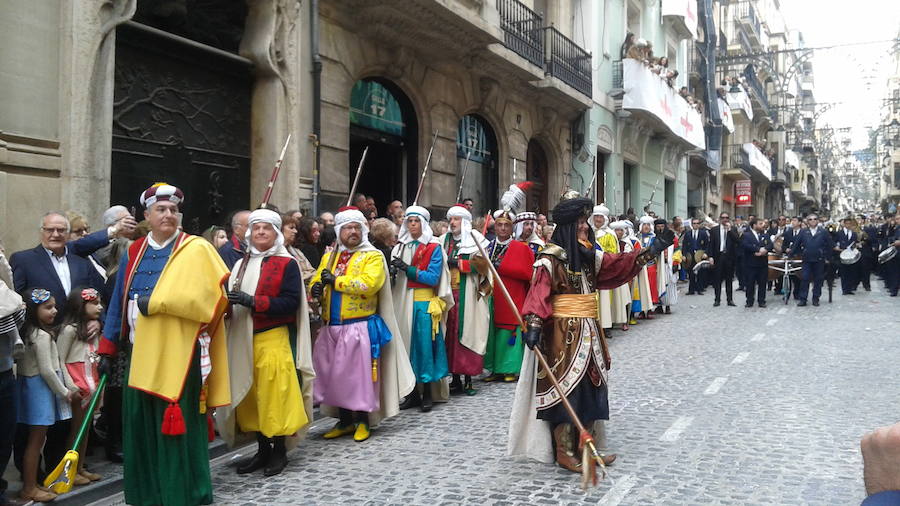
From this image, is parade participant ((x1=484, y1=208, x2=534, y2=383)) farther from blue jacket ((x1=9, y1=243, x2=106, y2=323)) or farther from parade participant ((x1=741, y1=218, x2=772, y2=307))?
parade participant ((x1=741, y1=218, x2=772, y2=307))

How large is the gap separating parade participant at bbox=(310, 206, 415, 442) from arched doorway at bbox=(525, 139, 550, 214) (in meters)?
14.2

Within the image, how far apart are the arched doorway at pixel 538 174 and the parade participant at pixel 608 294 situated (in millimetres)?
7559

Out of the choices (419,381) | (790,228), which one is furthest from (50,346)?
(790,228)

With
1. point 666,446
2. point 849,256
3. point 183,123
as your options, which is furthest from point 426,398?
point 849,256

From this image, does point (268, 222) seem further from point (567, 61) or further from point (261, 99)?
point (567, 61)

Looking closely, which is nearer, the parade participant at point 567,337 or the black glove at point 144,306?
the black glove at point 144,306

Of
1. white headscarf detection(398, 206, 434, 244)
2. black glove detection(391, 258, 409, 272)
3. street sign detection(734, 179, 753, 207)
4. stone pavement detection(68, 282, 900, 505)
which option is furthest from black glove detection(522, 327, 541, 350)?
street sign detection(734, 179, 753, 207)

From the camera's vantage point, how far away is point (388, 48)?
1373 cm

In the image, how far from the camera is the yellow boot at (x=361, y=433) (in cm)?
624

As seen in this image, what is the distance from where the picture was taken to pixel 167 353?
4.46 m

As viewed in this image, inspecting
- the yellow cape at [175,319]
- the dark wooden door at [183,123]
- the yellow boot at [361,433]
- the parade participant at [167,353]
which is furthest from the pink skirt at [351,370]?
the dark wooden door at [183,123]

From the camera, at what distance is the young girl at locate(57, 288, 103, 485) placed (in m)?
5.05

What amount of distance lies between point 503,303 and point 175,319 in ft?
15.2

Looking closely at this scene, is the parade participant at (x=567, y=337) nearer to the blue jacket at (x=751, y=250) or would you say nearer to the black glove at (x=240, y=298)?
the black glove at (x=240, y=298)
